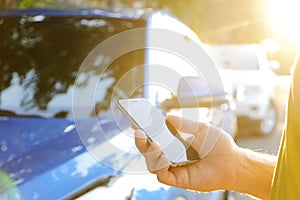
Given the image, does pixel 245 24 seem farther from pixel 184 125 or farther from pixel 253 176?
pixel 184 125

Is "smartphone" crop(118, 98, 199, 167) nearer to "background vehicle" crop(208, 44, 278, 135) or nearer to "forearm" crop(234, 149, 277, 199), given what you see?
"forearm" crop(234, 149, 277, 199)

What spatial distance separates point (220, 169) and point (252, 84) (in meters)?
8.52

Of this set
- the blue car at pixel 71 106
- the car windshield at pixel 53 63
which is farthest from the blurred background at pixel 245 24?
the blue car at pixel 71 106

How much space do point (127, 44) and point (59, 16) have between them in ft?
2.29

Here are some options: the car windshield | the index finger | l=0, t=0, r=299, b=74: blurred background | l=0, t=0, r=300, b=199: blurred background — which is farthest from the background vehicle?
the index finger

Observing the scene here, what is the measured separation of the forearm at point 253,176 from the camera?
7.63ft

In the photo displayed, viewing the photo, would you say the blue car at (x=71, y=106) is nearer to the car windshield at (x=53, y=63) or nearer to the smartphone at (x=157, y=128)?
the car windshield at (x=53, y=63)

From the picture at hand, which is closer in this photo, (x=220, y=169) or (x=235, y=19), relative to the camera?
(x=220, y=169)

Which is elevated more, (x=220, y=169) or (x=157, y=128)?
(x=157, y=128)

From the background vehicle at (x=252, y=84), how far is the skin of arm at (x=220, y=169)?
23.9 feet

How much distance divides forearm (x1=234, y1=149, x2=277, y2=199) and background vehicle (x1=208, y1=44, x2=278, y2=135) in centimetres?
727

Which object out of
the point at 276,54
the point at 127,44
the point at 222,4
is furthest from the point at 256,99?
the point at 222,4

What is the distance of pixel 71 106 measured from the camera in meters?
3.99

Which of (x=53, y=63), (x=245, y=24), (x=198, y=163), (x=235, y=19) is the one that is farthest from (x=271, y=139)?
(x=235, y=19)
